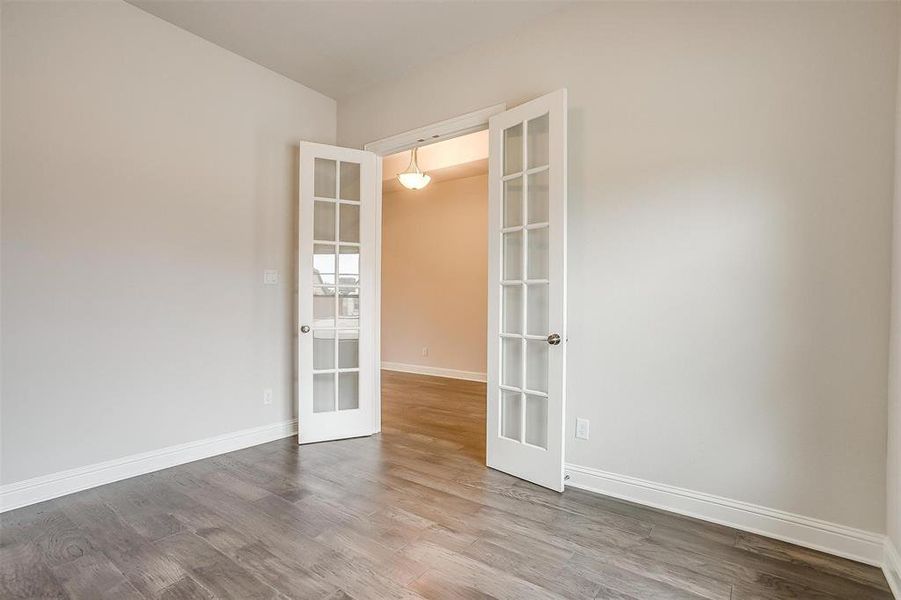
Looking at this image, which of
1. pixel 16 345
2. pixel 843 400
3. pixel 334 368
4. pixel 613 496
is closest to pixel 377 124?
pixel 334 368

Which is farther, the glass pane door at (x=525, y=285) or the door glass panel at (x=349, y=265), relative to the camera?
the door glass panel at (x=349, y=265)

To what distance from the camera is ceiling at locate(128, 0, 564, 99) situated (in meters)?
2.65

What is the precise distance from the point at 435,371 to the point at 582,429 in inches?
158

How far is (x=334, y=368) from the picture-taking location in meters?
3.47

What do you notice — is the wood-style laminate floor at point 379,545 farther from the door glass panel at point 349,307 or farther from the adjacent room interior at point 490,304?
the door glass panel at point 349,307

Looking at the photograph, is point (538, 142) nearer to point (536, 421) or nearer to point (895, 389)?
point (536, 421)

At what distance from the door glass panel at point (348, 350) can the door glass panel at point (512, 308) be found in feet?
4.50

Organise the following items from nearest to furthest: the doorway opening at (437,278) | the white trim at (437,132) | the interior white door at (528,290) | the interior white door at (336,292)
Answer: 1. the interior white door at (528,290)
2. the white trim at (437,132)
3. the interior white door at (336,292)
4. the doorway opening at (437,278)

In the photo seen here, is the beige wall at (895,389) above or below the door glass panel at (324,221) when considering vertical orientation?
below

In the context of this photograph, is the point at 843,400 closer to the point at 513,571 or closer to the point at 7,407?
the point at 513,571

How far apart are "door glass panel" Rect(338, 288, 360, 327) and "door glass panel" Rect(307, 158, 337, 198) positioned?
0.80 m

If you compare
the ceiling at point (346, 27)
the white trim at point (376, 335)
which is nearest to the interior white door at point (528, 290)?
the ceiling at point (346, 27)

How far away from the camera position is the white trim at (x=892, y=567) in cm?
161

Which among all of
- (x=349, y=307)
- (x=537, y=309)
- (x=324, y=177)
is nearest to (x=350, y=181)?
(x=324, y=177)
